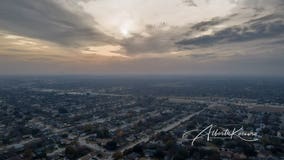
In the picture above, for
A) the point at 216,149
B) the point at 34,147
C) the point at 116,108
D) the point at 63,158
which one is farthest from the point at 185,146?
the point at 116,108

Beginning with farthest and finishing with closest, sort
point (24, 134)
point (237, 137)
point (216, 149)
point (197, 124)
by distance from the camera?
point (197, 124), point (24, 134), point (237, 137), point (216, 149)

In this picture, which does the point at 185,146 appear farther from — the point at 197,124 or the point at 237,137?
the point at 197,124

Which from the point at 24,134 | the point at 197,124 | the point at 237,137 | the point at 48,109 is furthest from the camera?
the point at 48,109

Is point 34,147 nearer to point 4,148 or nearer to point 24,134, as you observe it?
point 4,148

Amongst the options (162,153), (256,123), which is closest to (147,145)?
(162,153)

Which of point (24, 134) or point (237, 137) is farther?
point (24, 134)

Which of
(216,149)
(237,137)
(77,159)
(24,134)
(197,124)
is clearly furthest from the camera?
(197,124)

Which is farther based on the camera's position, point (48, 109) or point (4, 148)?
point (48, 109)

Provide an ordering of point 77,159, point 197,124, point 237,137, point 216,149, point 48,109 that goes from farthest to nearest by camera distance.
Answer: point 48,109 < point 197,124 < point 237,137 < point 216,149 < point 77,159
